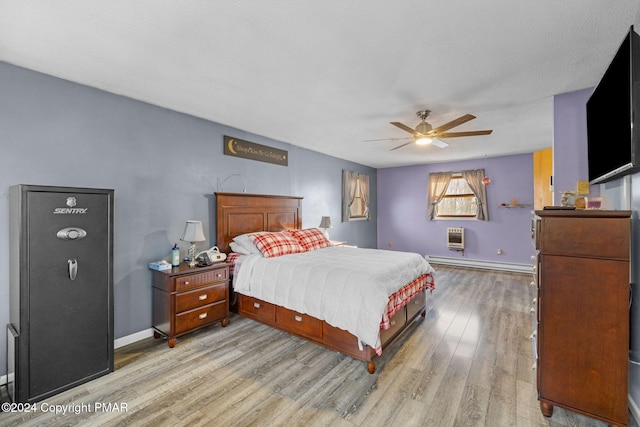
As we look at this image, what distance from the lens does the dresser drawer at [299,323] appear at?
2.74 metres

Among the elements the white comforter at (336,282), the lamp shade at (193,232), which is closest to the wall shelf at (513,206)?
the white comforter at (336,282)

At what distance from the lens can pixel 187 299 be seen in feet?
9.30

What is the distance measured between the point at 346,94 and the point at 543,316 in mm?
2430

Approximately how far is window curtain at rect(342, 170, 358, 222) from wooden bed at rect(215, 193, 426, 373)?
1651 millimetres

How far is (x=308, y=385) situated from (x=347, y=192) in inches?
182

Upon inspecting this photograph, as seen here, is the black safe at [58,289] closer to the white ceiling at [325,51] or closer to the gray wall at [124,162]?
the gray wall at [124,162]

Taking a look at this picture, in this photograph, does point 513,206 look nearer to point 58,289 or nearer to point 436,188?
point 436,188

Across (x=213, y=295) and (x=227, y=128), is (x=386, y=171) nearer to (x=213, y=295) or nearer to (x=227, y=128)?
(x=227, y=128)

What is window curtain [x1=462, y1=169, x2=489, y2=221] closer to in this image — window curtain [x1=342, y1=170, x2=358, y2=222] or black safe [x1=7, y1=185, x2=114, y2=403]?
window curtain [x1=342, y1=170, x2=358, y2=222]

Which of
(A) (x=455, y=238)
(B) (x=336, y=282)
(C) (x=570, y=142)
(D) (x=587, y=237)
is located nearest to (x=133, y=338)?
(B) (x=336, y=282)

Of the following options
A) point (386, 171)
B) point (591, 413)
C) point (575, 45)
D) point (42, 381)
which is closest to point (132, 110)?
point (42, 381)

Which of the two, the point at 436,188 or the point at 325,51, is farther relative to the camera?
the point at 436,188

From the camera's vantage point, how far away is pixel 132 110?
2.90 metres

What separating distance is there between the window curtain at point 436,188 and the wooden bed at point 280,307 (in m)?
3.50
